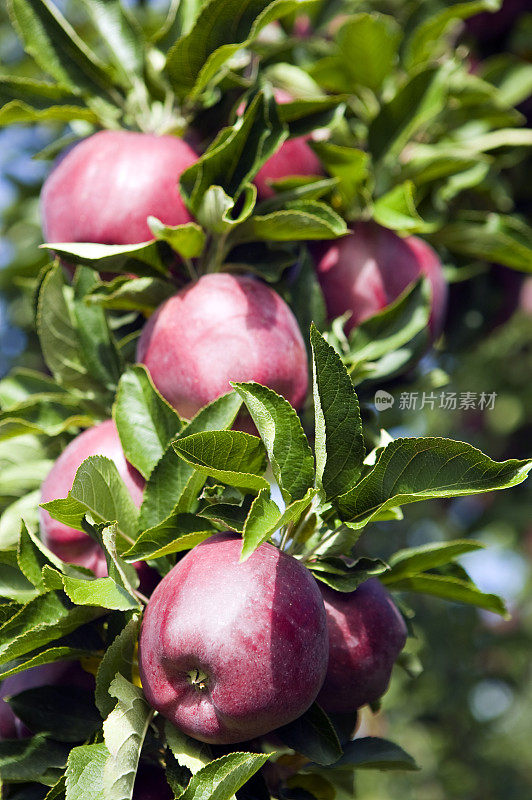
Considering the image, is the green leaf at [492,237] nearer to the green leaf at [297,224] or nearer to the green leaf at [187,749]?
the green leaf at [297,224]

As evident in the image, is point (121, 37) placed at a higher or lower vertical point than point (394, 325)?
higher

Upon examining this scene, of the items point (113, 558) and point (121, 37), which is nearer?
point (113, 558)

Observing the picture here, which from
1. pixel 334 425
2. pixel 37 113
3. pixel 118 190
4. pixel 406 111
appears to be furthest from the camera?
pixel 406 111

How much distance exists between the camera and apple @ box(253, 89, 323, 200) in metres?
1.22

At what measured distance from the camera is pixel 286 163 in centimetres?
124

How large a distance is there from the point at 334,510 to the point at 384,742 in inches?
12.2

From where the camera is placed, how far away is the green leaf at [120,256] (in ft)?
3.17


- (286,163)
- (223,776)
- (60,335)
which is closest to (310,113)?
(286,163)

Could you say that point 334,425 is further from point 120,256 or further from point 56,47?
Result: point 56,47

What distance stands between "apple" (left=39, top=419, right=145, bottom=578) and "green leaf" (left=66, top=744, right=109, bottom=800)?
22cm

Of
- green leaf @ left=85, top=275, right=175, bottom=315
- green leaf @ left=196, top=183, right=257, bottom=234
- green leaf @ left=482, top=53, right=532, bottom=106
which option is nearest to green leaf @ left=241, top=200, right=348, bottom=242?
green leaf @ left=196, top=183, right=257, bottom=234

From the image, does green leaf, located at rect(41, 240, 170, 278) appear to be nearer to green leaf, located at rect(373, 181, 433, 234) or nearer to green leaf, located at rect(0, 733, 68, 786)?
green leaf, located at rect(373, 181, 433, 234)

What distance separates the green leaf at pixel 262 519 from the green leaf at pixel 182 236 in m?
0.40

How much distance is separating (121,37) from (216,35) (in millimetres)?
255
